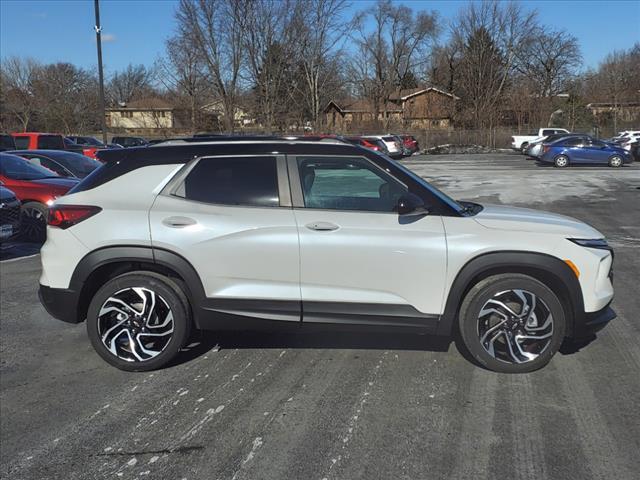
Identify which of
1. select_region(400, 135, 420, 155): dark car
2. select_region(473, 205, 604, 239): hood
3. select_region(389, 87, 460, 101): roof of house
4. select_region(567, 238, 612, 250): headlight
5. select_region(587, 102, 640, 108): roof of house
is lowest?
select_region(567, 238, 612, 250): headlight

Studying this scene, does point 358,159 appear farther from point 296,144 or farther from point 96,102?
point 96,102

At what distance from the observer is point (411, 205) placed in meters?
3.83

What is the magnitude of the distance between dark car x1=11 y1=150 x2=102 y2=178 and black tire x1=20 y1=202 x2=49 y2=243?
3025mm

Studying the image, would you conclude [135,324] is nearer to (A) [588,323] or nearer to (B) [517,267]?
(B) [517,267]

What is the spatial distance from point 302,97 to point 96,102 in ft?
68.4

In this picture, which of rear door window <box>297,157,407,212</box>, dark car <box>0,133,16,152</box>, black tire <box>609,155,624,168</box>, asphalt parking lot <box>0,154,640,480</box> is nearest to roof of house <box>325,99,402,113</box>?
black tire <box>609,155,624,168</box>

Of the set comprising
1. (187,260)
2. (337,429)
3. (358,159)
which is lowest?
(337,429)

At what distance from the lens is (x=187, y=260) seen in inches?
157

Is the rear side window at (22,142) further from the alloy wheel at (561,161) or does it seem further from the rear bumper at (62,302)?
the alloy wheel at (561,161)

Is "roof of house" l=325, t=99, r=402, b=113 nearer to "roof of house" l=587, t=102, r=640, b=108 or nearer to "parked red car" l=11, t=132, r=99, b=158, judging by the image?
"roof of house" l=587, t=102, r=640, b=108

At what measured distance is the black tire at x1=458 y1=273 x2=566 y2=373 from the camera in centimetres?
388

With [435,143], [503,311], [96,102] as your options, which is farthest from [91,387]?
[96,102]

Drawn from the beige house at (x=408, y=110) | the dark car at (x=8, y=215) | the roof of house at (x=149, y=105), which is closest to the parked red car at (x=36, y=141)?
the dark car at (x=8, y=215)

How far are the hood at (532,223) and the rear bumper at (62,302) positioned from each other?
3.06m
